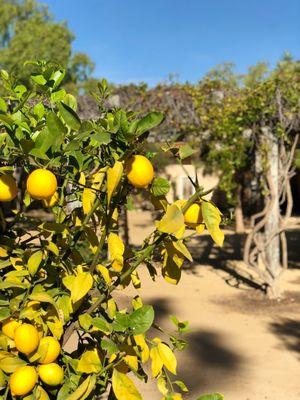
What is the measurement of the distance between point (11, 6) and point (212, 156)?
18.7 meters

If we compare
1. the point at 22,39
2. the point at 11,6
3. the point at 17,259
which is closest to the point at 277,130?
the point at 17,259

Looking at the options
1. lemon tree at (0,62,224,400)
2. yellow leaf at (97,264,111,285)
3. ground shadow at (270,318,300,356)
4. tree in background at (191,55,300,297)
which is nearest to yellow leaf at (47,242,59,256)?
lemon tree at (0,62,224,400)

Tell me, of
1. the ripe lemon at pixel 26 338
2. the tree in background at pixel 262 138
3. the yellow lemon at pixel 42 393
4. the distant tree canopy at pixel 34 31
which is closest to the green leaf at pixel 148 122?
the ripe lemon at pixel 26 338

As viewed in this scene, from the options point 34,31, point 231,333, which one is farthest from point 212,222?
point 34,31

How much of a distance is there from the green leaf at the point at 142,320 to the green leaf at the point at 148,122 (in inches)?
15.4

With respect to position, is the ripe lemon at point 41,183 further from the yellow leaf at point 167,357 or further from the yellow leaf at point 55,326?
the yellow leaf at point 167,357

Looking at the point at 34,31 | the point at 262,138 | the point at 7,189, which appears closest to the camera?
the point at 7,189

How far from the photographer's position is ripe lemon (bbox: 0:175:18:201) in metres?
1.13

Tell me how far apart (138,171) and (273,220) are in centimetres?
659

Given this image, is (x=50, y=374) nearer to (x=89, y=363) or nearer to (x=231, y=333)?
(x=89, y=363)

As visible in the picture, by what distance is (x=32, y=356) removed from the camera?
1.14 meters

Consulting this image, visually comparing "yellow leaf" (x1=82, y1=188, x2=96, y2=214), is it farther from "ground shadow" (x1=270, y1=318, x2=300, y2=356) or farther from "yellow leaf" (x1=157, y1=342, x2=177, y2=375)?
"ground shadow" (x1=270, y1=318, x2=300, y2=356)

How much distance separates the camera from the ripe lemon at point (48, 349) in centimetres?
115

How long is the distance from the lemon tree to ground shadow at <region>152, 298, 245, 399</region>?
291cm
